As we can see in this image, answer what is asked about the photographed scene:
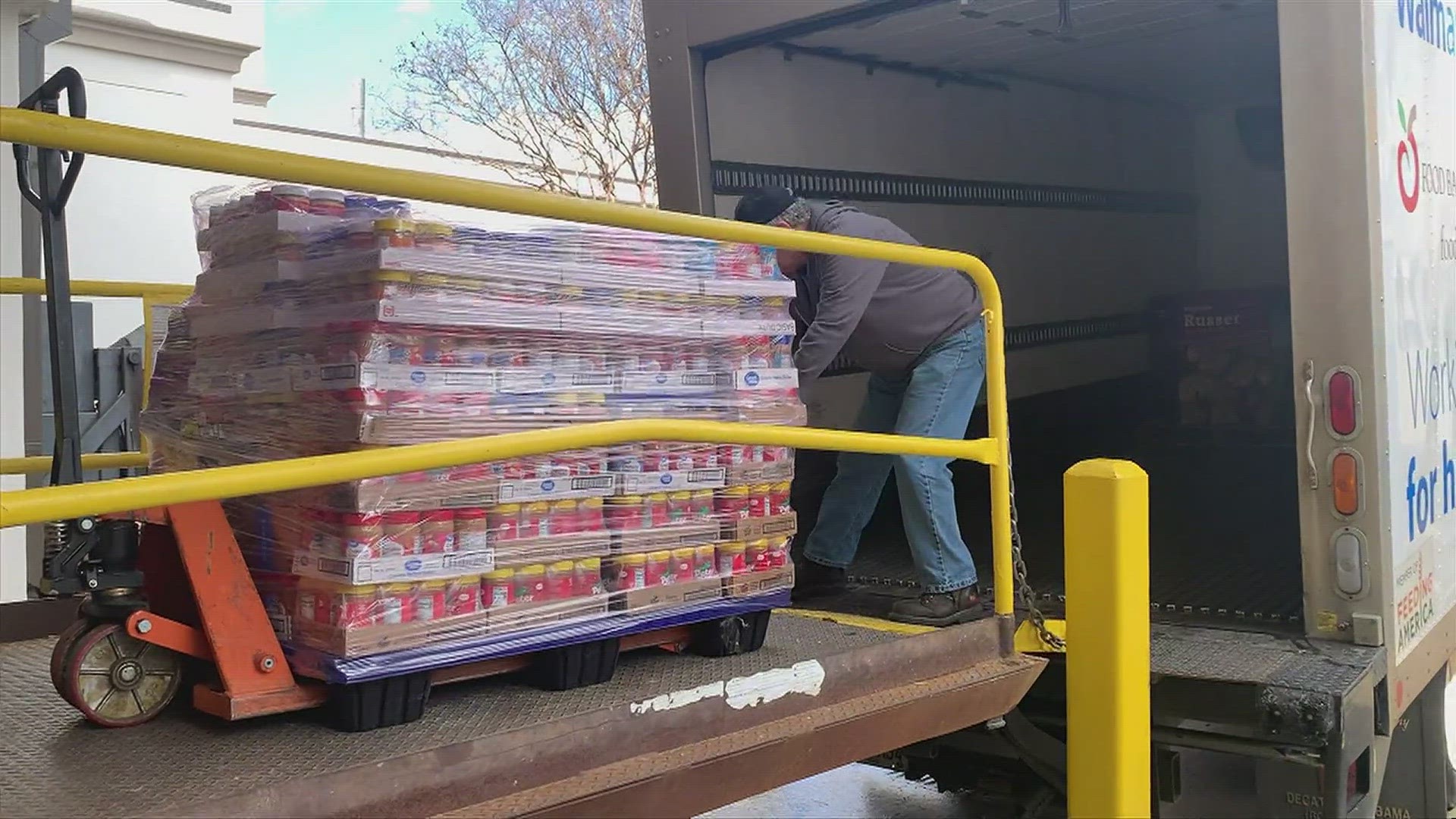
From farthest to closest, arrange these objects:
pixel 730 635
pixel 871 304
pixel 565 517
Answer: pixel 871 304 → pixel 730 635 → pixel 565 517

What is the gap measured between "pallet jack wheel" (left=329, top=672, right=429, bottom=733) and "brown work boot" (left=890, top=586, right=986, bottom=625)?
1.78 meters

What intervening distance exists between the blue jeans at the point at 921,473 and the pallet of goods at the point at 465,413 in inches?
42.1

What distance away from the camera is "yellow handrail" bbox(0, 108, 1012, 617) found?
1564 mm

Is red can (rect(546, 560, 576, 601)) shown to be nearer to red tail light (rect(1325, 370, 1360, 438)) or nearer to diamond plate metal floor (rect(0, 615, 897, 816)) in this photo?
diamond plate metal floor (rect(0, 615, 897, 816))

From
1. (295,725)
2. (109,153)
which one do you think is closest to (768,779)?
(295,725)

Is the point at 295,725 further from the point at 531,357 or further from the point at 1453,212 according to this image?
the point at 1453,212

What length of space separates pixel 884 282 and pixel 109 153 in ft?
8.98

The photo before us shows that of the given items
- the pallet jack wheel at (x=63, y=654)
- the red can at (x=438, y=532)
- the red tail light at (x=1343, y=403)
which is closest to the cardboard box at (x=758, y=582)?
the red can at (x=438, y=532)

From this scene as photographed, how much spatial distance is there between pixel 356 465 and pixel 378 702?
563 mm

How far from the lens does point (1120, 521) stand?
2795mm

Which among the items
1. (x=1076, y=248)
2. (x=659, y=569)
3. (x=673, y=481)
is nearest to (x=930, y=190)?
(x=1076, y=248)

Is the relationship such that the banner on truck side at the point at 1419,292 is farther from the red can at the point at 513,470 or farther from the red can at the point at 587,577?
the red can at the point at 513,470

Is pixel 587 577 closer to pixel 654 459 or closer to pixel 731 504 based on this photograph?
pixel 654 459

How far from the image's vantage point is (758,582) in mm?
2789
